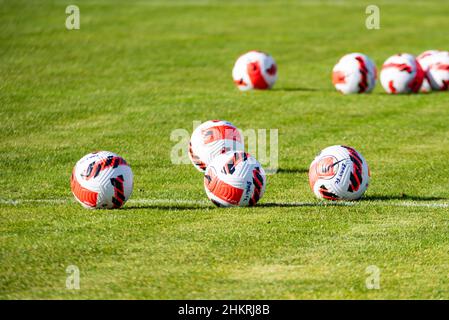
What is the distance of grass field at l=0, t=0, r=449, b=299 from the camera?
10906mm

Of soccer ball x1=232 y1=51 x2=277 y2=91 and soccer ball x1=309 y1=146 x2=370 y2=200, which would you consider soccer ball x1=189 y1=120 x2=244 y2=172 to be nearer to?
soccer ball x1=309 y1=146 x2=370 y2=200

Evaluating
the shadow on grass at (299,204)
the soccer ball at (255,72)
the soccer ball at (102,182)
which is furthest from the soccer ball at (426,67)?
the soccer ball at (102,182)

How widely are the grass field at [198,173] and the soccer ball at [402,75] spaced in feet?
1.52

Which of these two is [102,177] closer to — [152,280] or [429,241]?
[152,280]

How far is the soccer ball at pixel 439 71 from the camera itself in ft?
84.6

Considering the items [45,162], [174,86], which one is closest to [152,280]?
[45,162]

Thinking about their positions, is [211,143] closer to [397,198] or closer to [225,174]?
[225,174]

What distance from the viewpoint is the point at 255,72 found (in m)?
25.7

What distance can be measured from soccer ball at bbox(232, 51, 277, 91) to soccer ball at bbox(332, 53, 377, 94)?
5.70 feet

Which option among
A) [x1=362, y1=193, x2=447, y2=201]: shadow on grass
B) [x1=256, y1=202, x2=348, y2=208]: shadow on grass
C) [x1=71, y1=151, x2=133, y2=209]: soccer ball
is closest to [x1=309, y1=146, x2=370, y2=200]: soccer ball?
[x1=256, y1=202, x2=348, y2=208]: shadow on grass

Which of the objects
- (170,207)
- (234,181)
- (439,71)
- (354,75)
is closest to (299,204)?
(234,181)

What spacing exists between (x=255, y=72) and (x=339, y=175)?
11732 millimetres

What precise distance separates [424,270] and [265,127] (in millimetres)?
10409

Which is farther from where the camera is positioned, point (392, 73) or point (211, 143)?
point (392, 73)
